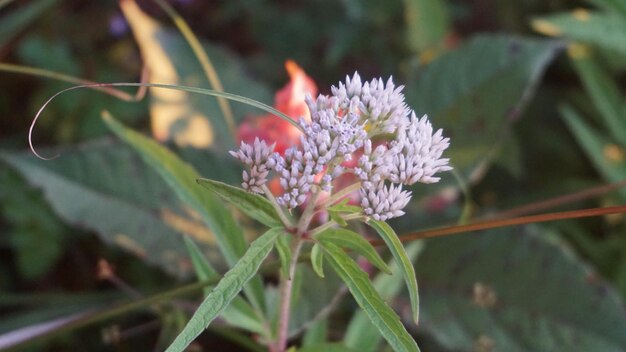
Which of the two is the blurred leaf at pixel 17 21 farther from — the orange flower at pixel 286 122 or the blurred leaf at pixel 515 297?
the blurred leaf at pixel 515 297

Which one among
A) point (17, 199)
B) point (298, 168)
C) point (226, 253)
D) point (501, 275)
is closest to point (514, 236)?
point (501, 275)

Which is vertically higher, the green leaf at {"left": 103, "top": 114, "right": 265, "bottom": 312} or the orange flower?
the orange flower

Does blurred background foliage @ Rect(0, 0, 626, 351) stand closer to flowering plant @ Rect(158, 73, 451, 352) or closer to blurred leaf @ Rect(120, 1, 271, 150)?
blurred leaf @ Rect(120, 1, 271, 150)

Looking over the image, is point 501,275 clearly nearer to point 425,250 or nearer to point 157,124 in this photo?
point 425,250

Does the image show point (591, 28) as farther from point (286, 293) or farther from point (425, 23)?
point (286, 293)

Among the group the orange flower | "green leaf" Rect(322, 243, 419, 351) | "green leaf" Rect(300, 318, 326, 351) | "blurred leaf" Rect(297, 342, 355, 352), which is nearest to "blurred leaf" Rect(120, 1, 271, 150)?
the orange flower
